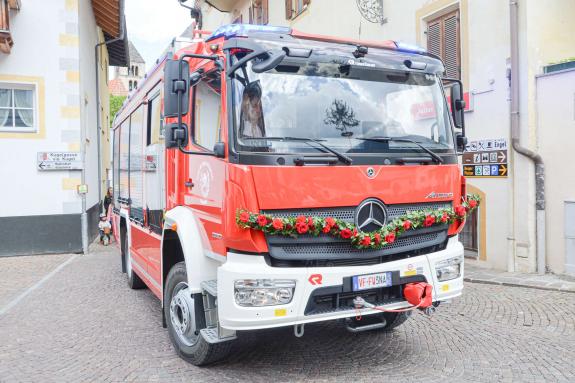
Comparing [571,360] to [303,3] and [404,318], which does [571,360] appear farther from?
[303,3]

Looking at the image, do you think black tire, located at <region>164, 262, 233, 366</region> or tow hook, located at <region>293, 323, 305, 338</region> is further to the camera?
black tire, located at <region>164, 262, 233, 366</region>

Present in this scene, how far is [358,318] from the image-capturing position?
4125 millimetres

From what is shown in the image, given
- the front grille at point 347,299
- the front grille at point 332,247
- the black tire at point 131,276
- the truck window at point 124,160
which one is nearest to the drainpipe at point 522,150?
the front grille at point 332,247

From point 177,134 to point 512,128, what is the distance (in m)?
6.56

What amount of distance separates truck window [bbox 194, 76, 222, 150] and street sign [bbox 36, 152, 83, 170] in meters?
9.01

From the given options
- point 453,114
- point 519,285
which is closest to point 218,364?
point 453,114

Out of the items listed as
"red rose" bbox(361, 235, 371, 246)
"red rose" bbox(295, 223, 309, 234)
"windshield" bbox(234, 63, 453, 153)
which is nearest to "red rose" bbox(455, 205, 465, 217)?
"windshield" bbox(234, 63, 453, 153)

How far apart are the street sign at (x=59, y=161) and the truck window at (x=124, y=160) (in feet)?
14.6

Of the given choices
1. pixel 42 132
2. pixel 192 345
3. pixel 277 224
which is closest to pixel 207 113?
pixel 277 224

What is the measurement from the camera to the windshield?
150 inches

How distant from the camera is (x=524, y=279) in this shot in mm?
8070

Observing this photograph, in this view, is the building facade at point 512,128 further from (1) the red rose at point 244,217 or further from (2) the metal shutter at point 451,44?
(1) the red rose at point 244,217

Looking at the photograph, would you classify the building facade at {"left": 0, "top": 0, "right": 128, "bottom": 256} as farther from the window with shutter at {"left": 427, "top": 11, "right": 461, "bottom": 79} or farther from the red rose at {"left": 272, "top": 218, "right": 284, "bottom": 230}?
the red rose at {"left": 272, "top": 218, "right": 284, "bottom": 230}

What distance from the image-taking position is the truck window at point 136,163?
21.2ft
